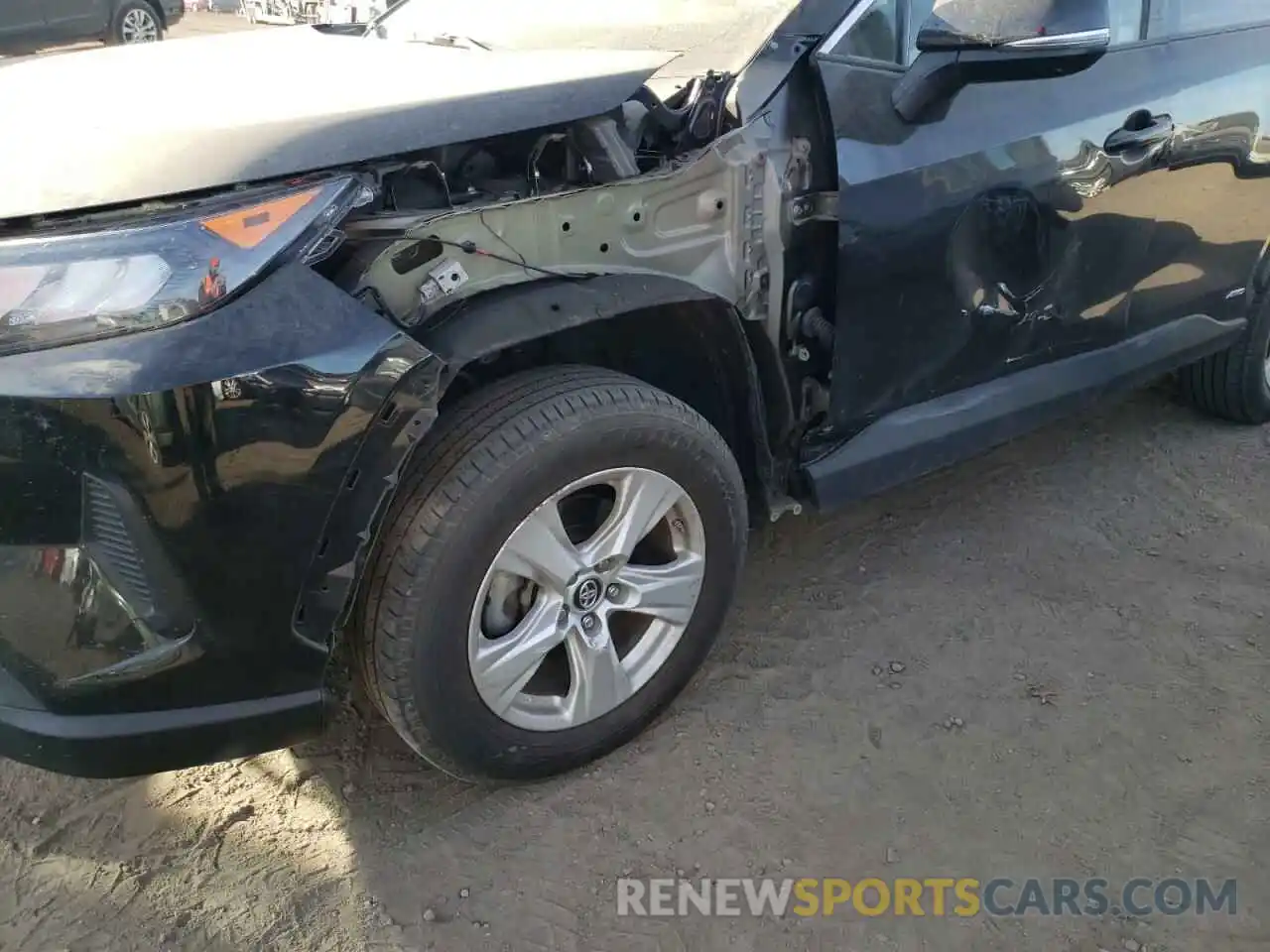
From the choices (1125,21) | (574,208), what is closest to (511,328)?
(574,208)

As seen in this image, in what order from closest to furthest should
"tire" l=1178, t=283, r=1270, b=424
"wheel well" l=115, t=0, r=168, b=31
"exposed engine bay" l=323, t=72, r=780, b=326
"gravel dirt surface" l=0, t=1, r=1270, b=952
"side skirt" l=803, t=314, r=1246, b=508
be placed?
"exposed engine bay" l=323, t=72, r=780, b=326 → "gravel dirt surface" l=0, t=1, r=1270, b=952 → "side skirt" l=803, t=314, r=1246, b=508 → "tire" l=1178, t=283, r=1270, b=424 → "wheel well" l=115, t=0, r=168, b=31

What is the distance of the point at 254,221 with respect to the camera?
5.47 ft

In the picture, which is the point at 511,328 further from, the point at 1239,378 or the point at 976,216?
the point at 1239,378

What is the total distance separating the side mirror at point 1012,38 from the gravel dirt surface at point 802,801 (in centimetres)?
139

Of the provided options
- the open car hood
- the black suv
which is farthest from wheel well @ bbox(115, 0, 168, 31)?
the open car hood

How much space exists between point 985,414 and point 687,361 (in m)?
0.87

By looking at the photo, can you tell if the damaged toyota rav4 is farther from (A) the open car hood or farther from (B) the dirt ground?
(B) the dirt ground

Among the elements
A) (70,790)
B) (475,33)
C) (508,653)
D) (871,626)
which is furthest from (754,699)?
(475,33)

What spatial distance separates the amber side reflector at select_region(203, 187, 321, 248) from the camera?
164 cm

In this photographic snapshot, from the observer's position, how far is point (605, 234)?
2.15m

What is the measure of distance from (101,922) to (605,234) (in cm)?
162

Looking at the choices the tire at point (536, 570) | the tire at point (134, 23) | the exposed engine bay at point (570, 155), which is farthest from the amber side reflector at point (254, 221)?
the tire at point (134, 23)

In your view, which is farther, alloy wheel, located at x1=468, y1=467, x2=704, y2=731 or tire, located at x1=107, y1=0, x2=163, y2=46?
tire, located at x1=107, y1=0, x2=163, y2=46

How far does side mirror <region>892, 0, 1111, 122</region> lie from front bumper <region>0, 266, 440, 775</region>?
1336mm
